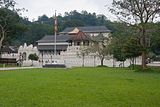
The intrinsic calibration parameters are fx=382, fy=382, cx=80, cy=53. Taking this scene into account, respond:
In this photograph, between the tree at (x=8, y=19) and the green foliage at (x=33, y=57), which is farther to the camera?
the green foliage at (x=33, y=57)

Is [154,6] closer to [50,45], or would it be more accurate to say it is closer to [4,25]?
[4,25]

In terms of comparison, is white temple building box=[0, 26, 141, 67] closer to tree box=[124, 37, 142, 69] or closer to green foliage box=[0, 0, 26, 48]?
green foliage box=[0, 0, 26, 48]

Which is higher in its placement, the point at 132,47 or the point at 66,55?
the point at 132,47

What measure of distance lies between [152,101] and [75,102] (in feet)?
9.32

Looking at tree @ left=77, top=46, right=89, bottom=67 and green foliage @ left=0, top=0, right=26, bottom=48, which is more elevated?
green foliage @ left=0, top=0, right=26, bottom=48

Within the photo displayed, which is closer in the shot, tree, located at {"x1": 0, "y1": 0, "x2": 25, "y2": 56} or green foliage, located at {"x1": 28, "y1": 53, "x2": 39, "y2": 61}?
tree, located at {"x1": 0, "y1": 0, "x2": 25, "y2": 56}

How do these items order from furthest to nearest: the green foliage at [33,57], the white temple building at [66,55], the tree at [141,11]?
the green foliage at [33,57] < the white temple building at [66,55] < the tree at [141,11]

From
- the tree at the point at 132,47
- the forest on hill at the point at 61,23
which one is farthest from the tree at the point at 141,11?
the forest on hill at the point at 61,23

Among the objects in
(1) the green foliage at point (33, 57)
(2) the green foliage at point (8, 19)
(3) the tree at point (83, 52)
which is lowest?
(1) the green foliage at point (33, 57)

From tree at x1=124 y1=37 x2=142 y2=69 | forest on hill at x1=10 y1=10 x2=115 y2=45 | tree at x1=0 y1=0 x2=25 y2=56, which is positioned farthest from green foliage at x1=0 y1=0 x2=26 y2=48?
forest on hill at x1=10 y1=10 x2=115 y2=45

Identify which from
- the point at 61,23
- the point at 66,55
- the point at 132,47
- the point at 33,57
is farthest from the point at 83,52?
the point at 61,23

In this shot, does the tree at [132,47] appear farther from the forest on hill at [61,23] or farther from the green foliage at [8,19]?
the forest on hill at [61,23]

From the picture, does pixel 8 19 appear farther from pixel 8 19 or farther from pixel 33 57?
pixel 33 57

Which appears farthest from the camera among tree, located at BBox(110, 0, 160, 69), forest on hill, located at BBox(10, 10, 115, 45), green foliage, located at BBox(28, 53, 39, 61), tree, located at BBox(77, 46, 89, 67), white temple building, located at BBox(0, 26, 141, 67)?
forest on hill, located at BBox(10, 10, 115, 45)
